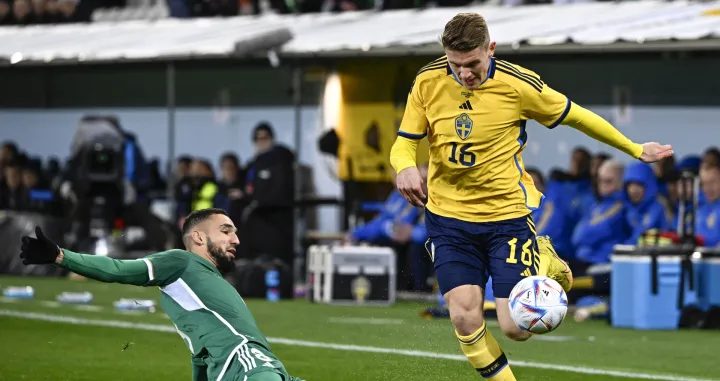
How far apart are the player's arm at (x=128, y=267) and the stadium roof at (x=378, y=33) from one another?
909 cm

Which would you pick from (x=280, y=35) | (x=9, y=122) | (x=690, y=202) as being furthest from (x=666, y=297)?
(x=9, y=122)

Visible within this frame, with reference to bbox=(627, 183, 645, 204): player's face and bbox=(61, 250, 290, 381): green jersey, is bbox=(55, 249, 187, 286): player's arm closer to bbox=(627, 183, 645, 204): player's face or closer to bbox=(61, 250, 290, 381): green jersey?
bbox=(61, 250, 290, 381): green jersey

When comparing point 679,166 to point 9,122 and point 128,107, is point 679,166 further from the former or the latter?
point 9,122

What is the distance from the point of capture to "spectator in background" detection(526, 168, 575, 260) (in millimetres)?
16812

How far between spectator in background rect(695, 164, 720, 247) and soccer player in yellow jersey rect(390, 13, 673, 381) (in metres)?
7.00

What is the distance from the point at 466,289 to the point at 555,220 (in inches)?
337

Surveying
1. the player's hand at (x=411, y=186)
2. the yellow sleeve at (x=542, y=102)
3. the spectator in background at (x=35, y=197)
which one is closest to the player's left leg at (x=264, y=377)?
the player's hand at (x=411, y=186)

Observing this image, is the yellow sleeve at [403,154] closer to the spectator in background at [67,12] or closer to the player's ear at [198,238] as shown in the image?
the player's ear at [198,238]

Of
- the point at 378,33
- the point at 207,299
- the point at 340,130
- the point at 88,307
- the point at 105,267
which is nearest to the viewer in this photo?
the point at 105,267

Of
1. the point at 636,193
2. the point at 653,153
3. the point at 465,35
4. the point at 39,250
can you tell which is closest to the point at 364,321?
the point at 636,193

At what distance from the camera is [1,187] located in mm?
25328

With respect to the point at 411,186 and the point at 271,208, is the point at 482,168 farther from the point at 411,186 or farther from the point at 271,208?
the point at 271,208

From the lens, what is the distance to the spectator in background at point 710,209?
15383mm

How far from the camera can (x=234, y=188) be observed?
20.2 m
